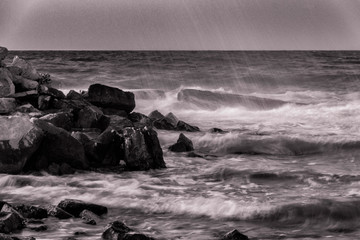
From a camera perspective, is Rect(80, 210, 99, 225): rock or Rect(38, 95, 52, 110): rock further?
Rect(38, 95, 52, 110): rock

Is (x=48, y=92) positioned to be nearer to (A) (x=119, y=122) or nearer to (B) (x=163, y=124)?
(A) (x=119, y=122)

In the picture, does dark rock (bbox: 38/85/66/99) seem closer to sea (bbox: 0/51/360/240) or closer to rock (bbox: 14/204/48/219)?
sea (bbox: 0/51/360/240)

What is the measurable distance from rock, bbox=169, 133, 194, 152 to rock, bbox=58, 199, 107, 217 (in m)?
5.48

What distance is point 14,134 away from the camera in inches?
416

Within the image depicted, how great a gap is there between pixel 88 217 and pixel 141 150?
143 inches

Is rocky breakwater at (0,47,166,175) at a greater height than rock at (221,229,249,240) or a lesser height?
greater

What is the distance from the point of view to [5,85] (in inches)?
562

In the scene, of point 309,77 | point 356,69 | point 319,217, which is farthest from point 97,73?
point 319,217

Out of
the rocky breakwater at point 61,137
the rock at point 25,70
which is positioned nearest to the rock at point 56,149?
the rocky breakwater at point 61,137

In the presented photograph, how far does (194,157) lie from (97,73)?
30.4 meters

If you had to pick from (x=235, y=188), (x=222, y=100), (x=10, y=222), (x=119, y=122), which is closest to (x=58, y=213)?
(x=10, y=222)

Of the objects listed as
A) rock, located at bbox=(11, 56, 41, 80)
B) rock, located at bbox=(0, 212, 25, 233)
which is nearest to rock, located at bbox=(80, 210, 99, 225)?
rock, located at bbox=(0, 212, 25, 233)

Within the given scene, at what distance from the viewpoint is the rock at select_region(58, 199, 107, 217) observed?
8.23 m

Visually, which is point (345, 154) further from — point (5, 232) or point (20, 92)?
point (5, 232)
